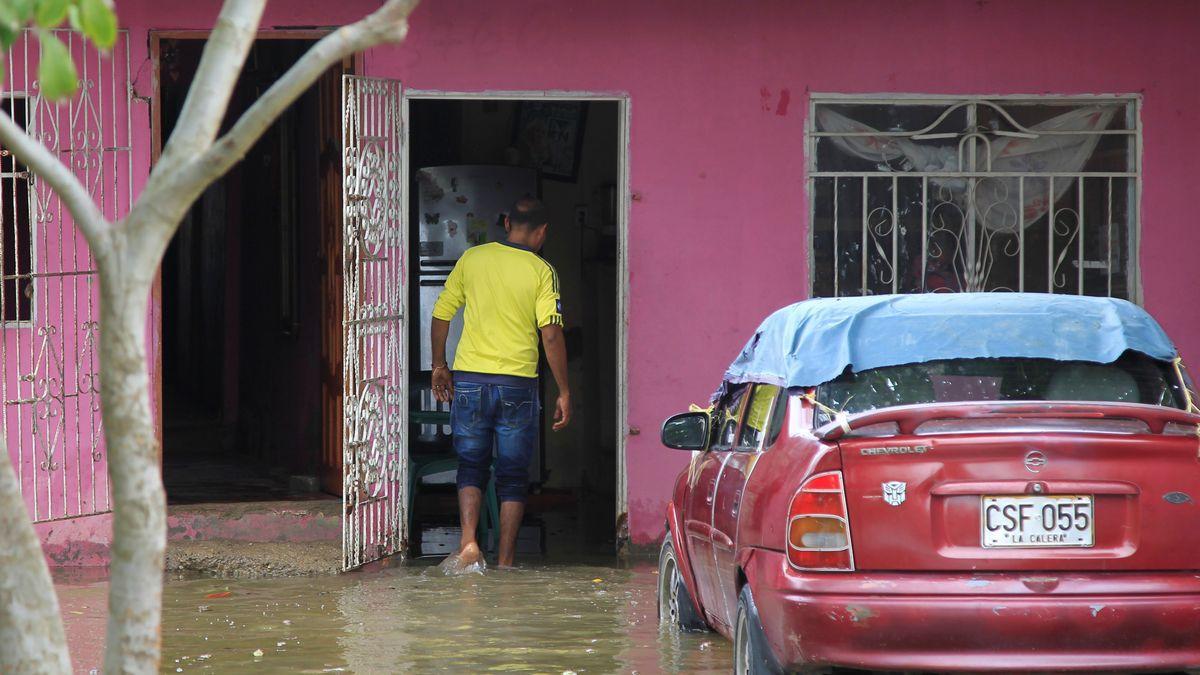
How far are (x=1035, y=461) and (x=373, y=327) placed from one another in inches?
187

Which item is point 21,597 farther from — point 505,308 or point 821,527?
point 505,308

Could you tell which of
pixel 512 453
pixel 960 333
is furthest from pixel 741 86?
pixel 960 333

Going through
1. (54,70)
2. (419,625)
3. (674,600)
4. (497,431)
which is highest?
(54,70)

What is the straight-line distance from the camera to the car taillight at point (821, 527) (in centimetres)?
441

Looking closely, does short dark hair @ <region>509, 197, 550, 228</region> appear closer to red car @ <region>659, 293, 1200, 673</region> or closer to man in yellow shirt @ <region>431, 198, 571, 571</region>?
man in yellow shirt @ <region>431, 198, 571, 571</region>

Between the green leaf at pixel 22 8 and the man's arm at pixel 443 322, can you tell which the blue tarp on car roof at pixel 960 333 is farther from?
the man's arm at pixel 443 322

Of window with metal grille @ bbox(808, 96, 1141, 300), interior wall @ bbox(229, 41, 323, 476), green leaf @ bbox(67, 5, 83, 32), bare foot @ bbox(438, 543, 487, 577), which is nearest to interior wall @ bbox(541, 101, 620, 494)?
interior wall @ bbox(229, 41, 323, 476)

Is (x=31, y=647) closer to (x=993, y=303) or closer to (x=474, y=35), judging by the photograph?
(x=993, y=303)

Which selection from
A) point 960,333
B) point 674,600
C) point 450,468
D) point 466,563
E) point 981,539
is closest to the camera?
point 981,539

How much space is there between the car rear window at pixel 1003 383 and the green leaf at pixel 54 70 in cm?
278

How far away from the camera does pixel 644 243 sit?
351 inches

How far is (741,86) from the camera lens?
891 centimetres

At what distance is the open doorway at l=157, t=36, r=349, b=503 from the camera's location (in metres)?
9.58

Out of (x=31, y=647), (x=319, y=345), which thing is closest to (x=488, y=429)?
(x=319, y=345)
